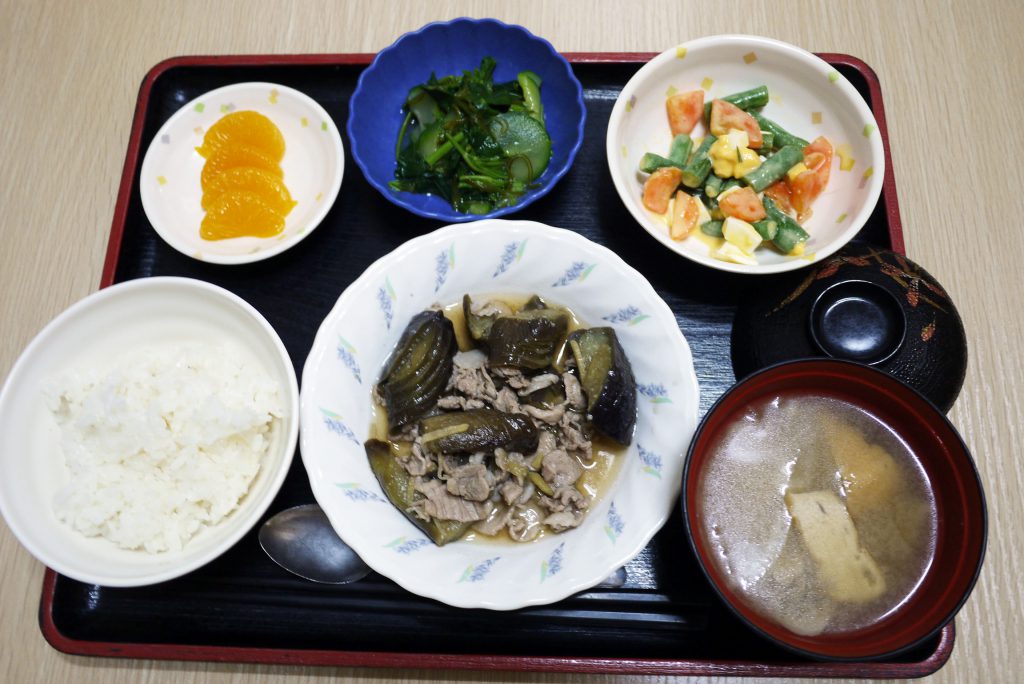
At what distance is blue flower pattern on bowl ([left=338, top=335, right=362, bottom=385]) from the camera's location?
190 cm

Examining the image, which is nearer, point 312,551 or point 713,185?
point 312,551

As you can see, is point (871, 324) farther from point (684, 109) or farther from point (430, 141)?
point (430, 141)

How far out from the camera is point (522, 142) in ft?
7.69

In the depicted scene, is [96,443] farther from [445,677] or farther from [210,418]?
[445,677]

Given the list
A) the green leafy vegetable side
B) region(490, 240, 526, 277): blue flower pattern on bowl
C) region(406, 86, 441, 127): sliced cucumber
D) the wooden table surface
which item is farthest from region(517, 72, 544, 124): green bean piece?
region(490, 240, 526, 277): blue flower pattern on bowl

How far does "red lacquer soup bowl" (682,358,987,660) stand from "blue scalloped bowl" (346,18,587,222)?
1.08 metres

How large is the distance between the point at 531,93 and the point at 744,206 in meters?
0.93

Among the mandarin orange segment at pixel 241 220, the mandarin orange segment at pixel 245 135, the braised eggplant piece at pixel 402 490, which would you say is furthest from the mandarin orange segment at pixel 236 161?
the braised eggplant piece at pixel 402 490

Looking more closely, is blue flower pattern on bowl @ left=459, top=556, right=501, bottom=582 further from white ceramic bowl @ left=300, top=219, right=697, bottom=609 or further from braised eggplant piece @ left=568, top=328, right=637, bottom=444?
braised eggplant piece @ left=568, top=328, right=637, bottom=444

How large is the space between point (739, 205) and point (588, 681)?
172 centimetres

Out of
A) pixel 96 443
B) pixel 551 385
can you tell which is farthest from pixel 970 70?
pixel 96 443

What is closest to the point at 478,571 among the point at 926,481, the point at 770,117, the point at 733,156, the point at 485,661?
the point at 485,661

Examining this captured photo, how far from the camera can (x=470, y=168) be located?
2377mm

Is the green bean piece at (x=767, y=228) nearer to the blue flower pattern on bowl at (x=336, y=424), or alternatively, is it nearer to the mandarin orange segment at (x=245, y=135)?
the blue flower pattern on bowl at (x=336, y=424)
